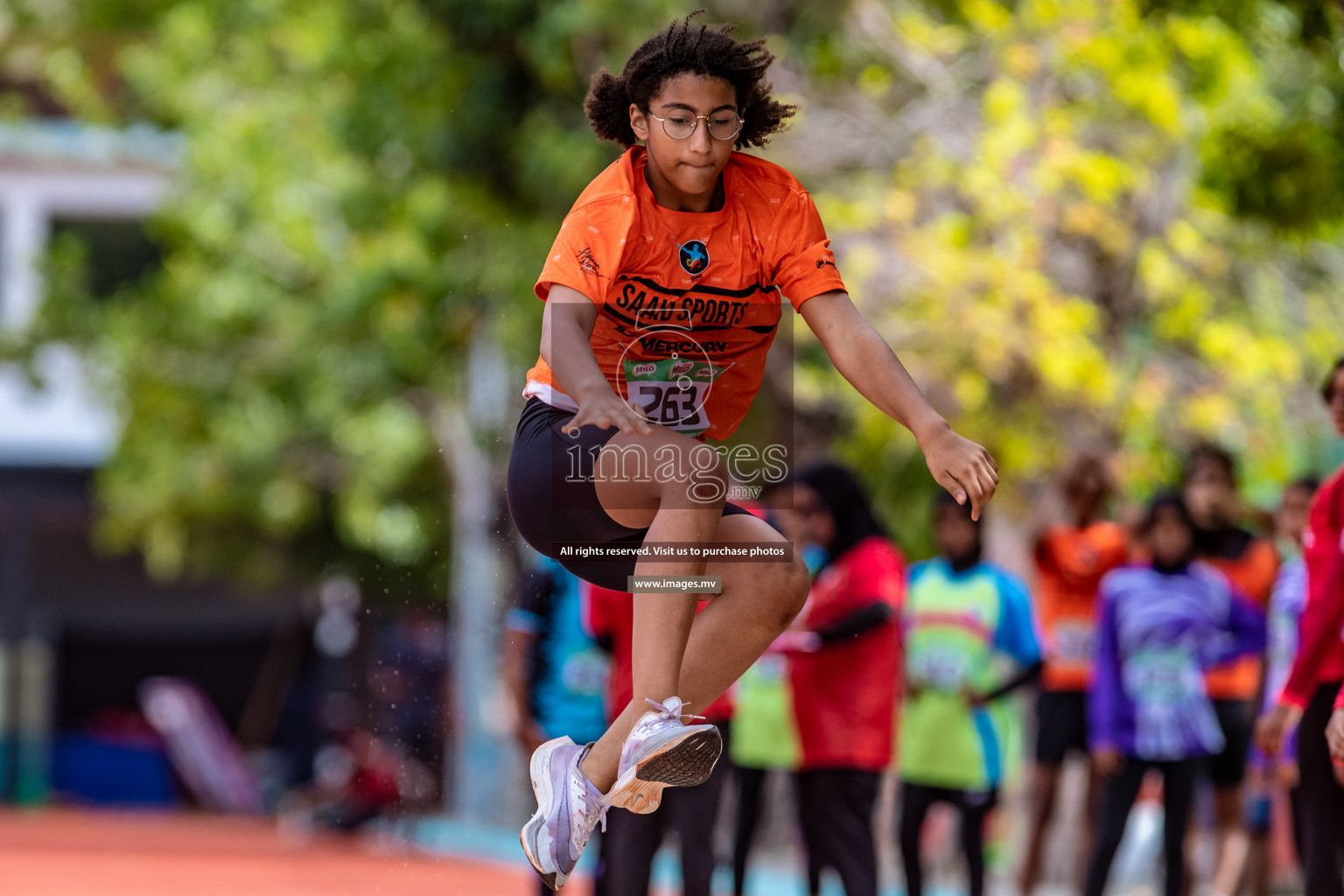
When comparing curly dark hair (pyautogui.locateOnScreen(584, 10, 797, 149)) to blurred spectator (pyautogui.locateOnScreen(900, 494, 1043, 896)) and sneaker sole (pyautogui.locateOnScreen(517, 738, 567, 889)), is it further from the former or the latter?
blurred spectator (pyautogui.locateOnScreen(900, 494, 1043, 896))

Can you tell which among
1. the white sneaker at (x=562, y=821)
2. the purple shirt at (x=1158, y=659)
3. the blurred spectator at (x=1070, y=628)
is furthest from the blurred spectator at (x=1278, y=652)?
the white sneaker at (x=562, y=821)

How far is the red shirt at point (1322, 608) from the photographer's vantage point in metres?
5.17

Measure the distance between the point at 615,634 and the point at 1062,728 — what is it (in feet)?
8.45

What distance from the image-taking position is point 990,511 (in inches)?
472

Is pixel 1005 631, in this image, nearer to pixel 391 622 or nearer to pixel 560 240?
pixel 560 240

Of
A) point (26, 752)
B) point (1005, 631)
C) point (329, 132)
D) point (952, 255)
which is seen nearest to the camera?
point (1005, 631)

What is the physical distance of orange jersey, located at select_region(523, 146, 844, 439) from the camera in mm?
4047

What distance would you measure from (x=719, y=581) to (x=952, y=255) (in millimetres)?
6960

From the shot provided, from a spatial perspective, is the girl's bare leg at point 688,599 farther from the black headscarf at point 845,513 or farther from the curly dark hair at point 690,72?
the black headscarf at point 845,513

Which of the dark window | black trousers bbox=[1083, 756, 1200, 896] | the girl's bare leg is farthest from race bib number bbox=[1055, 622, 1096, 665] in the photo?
the dark window

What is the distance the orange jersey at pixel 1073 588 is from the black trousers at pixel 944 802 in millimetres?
966

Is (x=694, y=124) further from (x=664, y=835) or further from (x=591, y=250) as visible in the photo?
(x=664, y=835)

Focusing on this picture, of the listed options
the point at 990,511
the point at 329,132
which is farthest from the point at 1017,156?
the point at 329,132

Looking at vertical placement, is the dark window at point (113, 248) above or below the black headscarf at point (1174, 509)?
above
